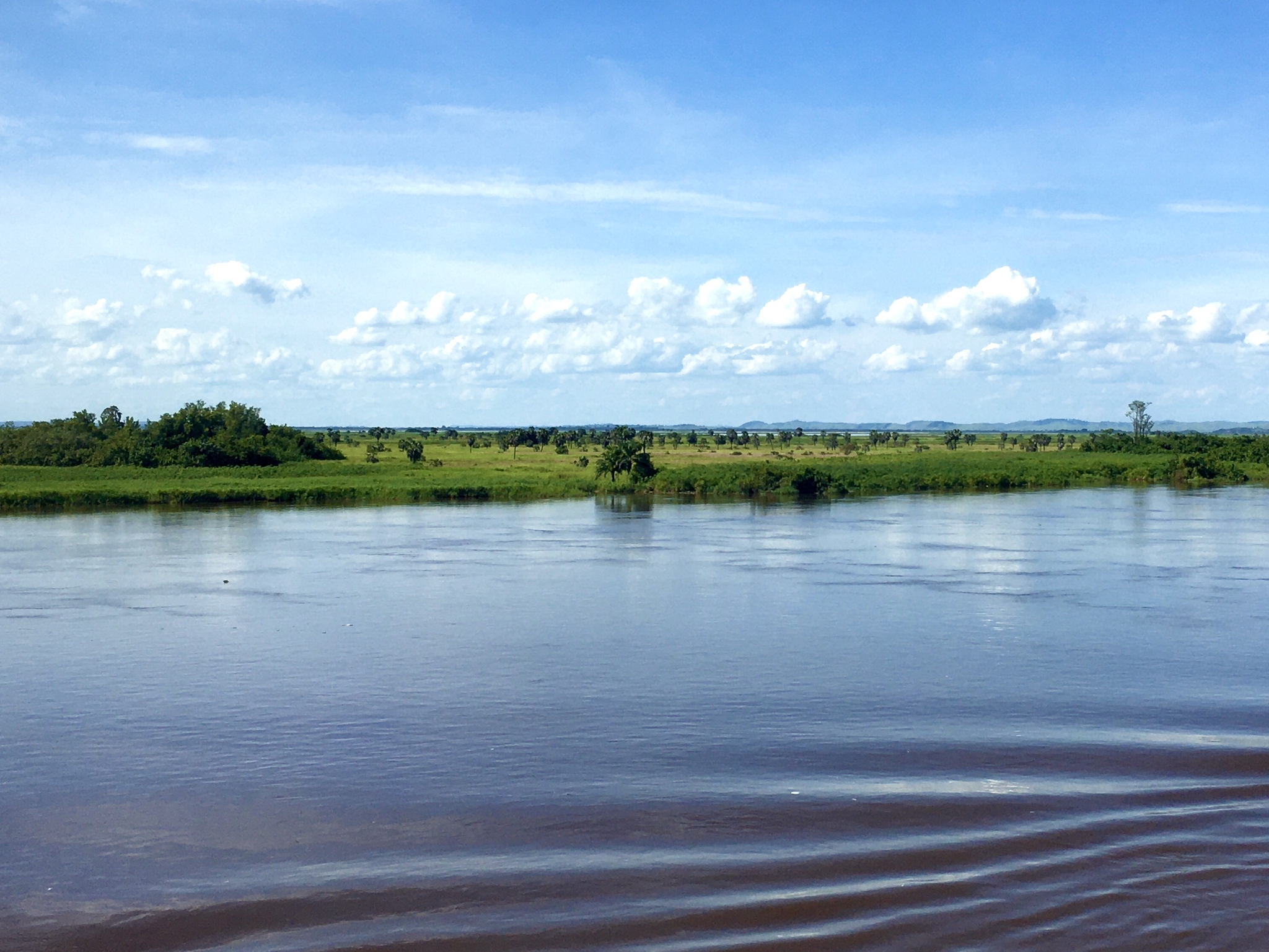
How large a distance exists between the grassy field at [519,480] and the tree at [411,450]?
2378 millimetres

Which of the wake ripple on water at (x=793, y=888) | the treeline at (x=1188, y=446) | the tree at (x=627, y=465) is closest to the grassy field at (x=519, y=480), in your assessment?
the tree at (x=627, y=465)

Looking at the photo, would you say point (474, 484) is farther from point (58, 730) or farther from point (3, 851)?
point (3, 851)

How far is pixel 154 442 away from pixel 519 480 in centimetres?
2084

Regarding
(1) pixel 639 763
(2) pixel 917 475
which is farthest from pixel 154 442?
(1) pixel 639 763

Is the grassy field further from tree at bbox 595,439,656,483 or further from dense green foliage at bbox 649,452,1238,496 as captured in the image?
tree at bbox 595,439,656,483

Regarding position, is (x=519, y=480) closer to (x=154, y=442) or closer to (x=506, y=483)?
(x=506, y=483)

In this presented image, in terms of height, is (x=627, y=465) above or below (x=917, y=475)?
above

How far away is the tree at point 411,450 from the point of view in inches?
2884

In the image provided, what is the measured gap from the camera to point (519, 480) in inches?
2291

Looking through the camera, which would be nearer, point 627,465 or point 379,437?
point 627,465

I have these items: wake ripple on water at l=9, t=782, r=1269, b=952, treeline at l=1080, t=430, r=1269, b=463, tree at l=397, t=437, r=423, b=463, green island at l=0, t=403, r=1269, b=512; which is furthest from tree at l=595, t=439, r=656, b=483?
wake ripple on water at l=9, t=782, r=1269, b=952

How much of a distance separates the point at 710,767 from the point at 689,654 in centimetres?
641

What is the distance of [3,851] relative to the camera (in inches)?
374

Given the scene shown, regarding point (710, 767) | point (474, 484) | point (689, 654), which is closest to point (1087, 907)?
point (710, 767)
